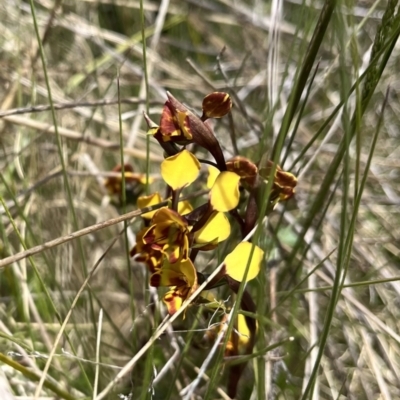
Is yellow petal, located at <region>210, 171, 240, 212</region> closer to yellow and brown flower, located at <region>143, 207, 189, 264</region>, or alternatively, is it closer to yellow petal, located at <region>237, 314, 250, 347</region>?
yellow and brown flower, located at <region>143, 207, 189, 264</region>

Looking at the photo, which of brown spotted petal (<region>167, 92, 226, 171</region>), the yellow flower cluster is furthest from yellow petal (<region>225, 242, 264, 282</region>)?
brown spotted petal (<region>167, 92, 226, 171</region>)

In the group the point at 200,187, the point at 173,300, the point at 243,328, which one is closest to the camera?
the point at 173,300

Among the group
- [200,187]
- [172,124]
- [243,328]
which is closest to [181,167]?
[172,124]

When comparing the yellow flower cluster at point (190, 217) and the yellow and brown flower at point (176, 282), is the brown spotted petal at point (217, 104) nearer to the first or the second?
the yellow flower cluster at point (190, 217)

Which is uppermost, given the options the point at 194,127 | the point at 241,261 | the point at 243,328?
the point at 194,127

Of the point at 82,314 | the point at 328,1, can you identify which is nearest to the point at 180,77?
the point at 82,314

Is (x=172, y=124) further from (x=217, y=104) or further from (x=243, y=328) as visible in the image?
(x=243, y=328)

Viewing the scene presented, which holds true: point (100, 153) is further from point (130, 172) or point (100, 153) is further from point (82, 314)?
point (82, 314)
